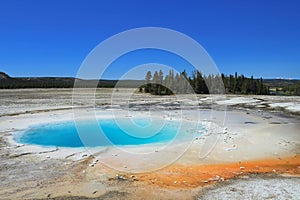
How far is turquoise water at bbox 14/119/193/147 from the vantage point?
977 cm

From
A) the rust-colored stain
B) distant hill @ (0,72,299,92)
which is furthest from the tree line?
the rust-colored stain

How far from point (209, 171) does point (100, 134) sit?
20.5 feet

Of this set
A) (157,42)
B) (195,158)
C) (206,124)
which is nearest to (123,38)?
(157,42)

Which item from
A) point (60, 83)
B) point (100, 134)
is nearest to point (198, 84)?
point (100, 134)

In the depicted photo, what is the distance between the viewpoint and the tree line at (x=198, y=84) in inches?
1746

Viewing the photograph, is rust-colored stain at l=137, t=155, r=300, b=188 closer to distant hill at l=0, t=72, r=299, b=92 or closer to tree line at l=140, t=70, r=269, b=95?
distant hill at l=0, t=72, r=299, b=92

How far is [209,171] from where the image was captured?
248 inches

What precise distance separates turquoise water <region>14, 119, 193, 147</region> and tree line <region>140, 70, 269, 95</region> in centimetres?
2700

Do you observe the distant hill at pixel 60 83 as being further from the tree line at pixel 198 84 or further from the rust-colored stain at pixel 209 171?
the rust-colored stain at pixel 209 171

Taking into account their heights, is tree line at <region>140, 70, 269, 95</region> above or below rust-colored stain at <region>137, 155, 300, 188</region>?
above

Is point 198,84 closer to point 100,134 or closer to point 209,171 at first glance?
point 100,134

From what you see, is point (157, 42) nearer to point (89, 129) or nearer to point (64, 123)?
point (89, 129)

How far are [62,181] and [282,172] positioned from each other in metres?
4.83

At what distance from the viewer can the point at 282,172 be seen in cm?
619
